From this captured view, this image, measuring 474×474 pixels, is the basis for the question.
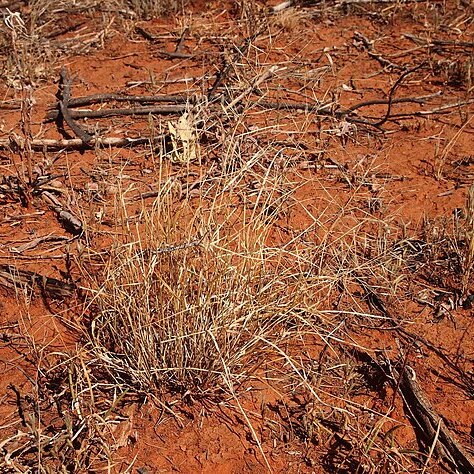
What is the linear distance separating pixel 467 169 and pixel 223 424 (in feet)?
6.41

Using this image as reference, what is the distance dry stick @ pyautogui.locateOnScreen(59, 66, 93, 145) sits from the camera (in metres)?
3.62

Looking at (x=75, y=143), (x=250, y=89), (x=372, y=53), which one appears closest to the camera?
(x=250, y=89)

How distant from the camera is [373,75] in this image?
4387mm

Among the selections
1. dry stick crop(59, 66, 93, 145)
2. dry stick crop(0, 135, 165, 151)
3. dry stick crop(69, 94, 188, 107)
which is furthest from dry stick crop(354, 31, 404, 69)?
dry stick crop(59, 66, 93, 145)

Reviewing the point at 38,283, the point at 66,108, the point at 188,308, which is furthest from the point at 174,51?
the point at 188,308

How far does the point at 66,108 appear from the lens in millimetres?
3861

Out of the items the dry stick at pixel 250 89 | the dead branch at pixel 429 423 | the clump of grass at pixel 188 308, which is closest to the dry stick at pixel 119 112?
the dry stick at pixel 250 89

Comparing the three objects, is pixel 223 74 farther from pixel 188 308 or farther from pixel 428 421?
pixel 428 421

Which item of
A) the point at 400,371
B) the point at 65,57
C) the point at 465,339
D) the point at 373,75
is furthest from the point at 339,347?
the point at 65,57

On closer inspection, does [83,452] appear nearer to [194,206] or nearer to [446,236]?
[194,206]

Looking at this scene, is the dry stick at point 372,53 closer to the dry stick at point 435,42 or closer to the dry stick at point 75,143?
the dry stick at point 435,42

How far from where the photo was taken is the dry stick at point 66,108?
11.9 feet

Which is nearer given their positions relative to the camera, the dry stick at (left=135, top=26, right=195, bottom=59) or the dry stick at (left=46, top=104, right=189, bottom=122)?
the dry stick at (left=46, top=104, right=189, bottom=122)

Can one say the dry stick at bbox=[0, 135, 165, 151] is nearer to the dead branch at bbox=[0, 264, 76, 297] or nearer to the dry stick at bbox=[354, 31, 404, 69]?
the dead branch at bbox=[0, 264, 76, 297]
